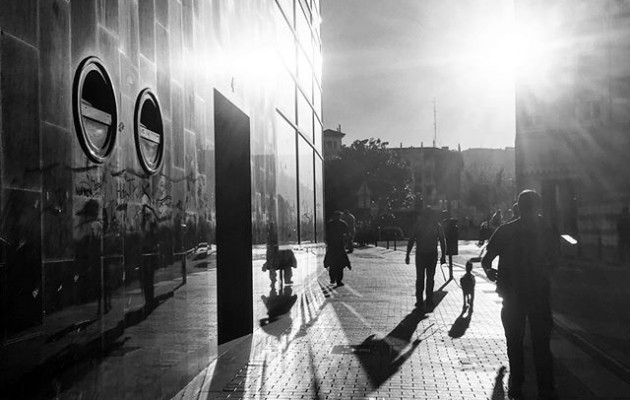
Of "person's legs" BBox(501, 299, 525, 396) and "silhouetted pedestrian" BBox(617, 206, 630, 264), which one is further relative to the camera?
"silhouetted pedestrian" BBox(617, 206, 630, 264)

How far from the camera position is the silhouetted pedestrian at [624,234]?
19141 mm

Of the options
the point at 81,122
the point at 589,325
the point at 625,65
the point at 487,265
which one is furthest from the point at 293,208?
the point at 625,65

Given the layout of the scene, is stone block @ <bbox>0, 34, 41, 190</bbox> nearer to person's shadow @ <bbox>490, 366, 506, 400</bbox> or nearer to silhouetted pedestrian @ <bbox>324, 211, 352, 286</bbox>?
person's shadow @ <bbox>490, 366, 506, 400</bbox>

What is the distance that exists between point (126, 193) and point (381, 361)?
3.64m

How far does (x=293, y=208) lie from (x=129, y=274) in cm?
918

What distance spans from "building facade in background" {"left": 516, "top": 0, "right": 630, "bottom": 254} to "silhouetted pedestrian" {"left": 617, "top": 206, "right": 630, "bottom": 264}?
421 millimetres

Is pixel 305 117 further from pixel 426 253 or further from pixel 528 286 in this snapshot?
pixel 528 286

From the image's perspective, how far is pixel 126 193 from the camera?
17.3 feet

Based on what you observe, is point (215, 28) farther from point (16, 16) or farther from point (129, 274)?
point (16, 16)

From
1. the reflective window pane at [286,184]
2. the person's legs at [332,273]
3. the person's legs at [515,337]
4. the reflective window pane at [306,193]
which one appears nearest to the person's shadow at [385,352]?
the person's legs at [515,337]

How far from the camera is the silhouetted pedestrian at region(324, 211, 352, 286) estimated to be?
17438 millimetres

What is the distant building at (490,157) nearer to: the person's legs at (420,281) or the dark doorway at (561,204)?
the dark doorway at (561,204)

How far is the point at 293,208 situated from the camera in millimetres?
14445

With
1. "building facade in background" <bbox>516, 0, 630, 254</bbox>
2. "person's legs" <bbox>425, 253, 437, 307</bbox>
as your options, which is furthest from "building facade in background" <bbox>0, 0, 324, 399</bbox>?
"building facade in background" <bbox>516, 0, 630, 254</bbox>
